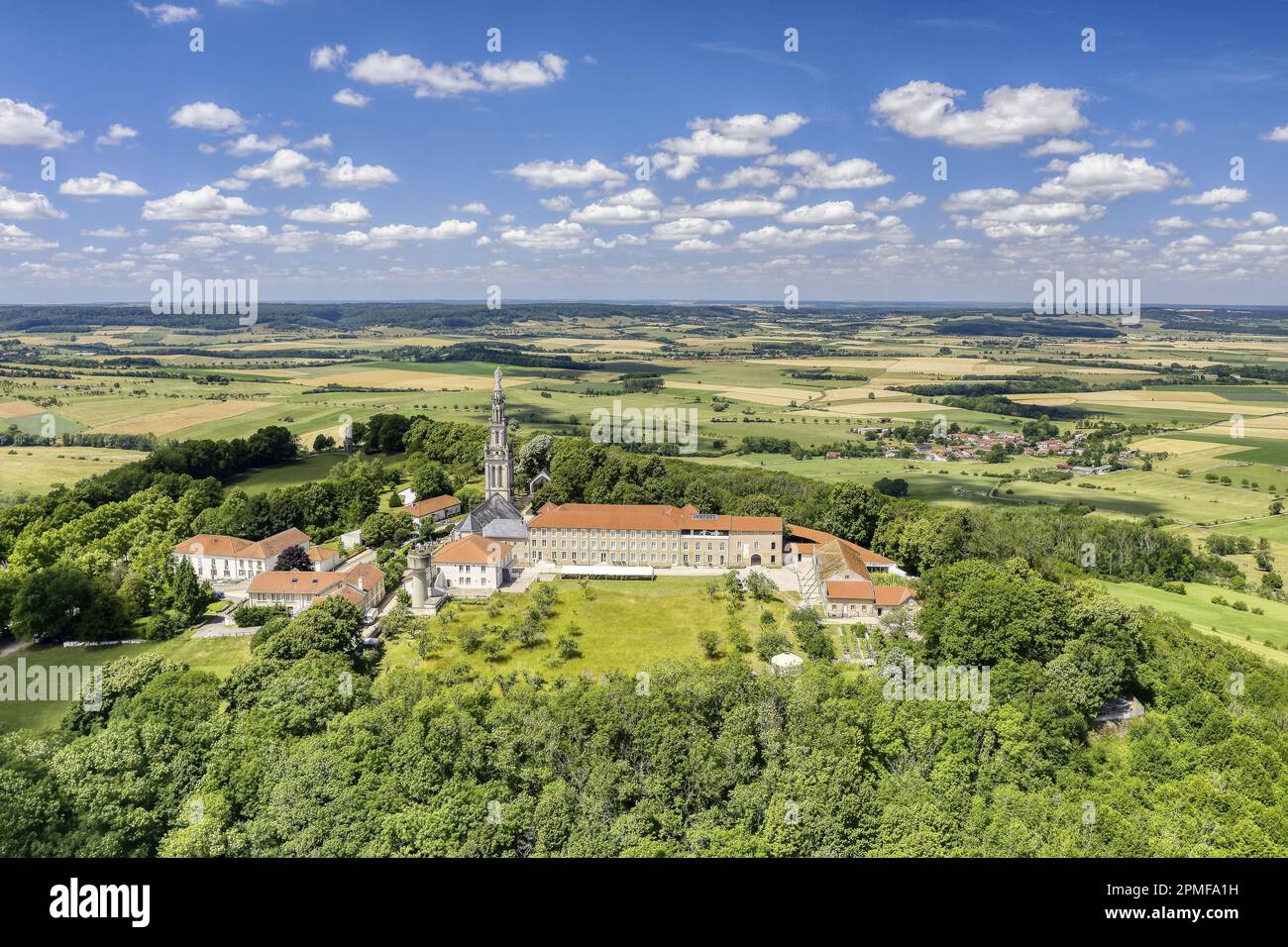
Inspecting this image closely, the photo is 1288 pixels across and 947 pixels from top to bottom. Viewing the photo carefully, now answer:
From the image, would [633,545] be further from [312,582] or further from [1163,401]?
[1163,401]

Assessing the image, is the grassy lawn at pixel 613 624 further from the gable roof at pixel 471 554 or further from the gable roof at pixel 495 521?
the gable roof at pixel 495 521

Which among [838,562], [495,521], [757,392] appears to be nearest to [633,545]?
[495,521]

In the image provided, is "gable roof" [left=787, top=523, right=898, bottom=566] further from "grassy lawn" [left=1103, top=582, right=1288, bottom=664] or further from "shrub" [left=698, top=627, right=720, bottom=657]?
"shrub" [left=698, top=627, right=720, bottom=657]

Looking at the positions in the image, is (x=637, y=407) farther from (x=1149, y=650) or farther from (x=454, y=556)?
(x=1149, y=650)

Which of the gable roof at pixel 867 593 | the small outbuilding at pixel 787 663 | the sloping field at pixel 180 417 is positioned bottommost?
the small outbuilding at pixel 787 663

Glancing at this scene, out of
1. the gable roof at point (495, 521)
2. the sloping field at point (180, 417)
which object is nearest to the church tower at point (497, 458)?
the gable roof at point (495, 521)
